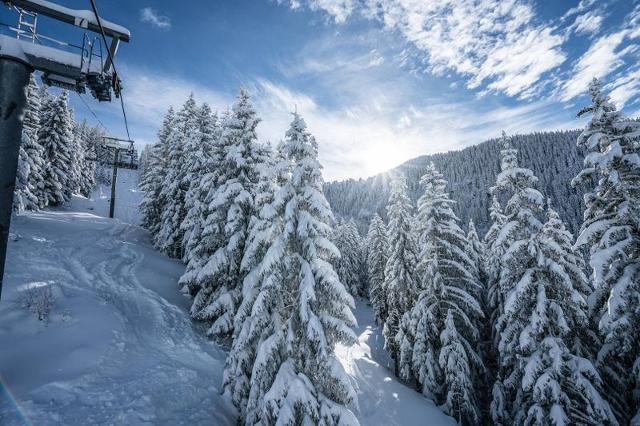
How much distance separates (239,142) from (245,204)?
3.69m

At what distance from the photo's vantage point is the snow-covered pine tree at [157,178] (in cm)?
3412

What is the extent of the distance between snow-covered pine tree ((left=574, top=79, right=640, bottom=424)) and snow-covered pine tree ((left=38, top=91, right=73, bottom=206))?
162 ft

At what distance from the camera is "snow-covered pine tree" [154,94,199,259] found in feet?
92.9

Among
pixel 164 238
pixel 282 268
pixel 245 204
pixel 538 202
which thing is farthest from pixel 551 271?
pixel 164 238

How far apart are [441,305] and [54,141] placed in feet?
151

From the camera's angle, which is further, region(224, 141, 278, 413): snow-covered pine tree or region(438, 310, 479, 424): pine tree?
region(438, 310, 479, 424): pine tree

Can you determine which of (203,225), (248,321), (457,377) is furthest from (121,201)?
(457,377)

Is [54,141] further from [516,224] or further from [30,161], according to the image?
[516,224]

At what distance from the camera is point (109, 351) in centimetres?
1315

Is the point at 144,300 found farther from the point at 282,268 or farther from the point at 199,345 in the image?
the point at 282,268

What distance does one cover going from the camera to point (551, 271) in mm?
13922

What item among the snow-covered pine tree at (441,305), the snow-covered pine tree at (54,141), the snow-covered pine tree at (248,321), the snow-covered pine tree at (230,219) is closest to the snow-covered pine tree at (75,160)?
the snow-covered pine tree at (54,141)

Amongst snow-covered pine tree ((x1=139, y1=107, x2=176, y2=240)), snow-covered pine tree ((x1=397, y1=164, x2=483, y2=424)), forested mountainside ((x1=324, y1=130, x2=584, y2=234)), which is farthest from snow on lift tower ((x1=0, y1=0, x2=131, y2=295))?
forested mountainside ((x1=324, y1=130, x2=584, y2=234))

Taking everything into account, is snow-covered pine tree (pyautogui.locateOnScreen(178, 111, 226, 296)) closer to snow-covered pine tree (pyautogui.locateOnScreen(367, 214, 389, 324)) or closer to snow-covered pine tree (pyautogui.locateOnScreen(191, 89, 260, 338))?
snow-covered pine tree (pyautogui.locateOnScreen(191, 89, 260, 338))
